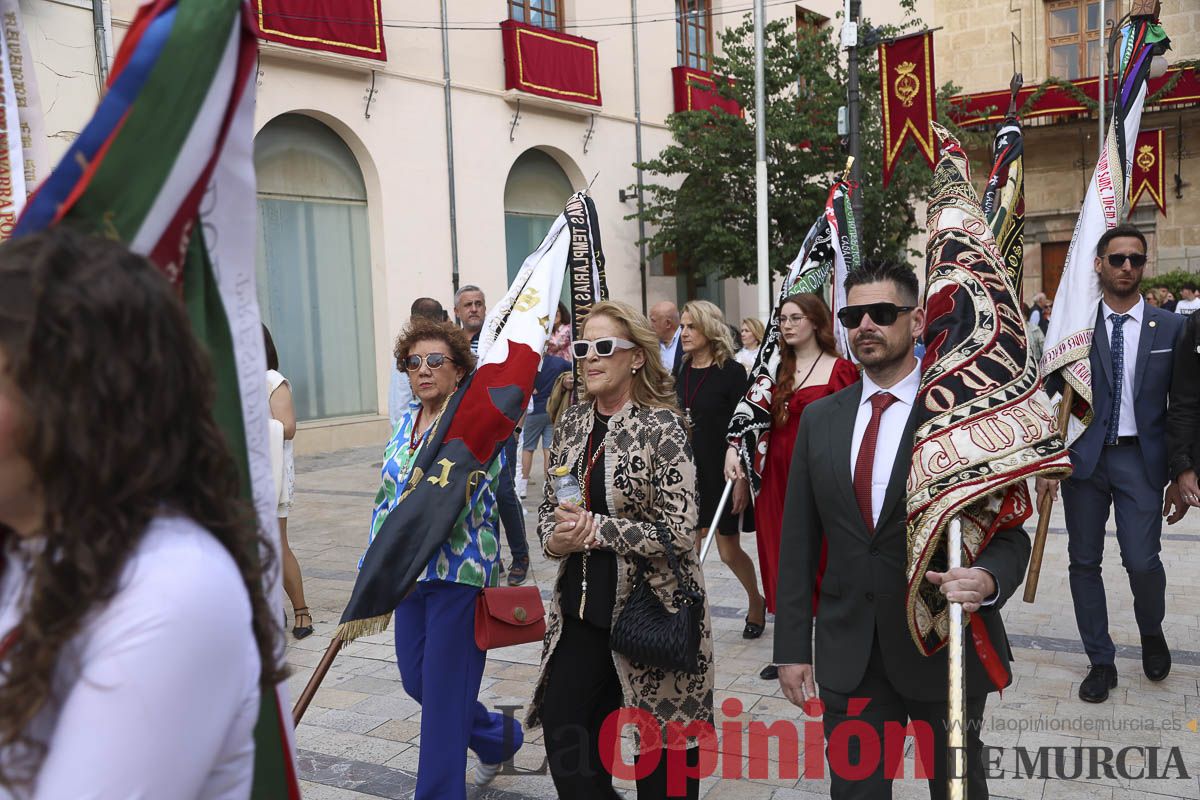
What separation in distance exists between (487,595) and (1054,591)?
455 cm

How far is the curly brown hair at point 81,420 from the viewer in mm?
1042

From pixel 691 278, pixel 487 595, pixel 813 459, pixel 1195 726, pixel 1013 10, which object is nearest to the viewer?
pixel 813 459

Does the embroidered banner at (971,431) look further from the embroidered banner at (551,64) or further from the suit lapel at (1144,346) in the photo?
the embroidered banner at (551,64)

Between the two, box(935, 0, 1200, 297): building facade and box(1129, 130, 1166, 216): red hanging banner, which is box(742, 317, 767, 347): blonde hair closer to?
box(1129, 130, 1166, 216): red hanging banner

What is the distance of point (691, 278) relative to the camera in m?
21.4

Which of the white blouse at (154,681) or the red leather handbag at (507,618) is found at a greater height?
the white blouse at (154,681)

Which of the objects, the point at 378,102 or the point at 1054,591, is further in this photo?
the point at 378,102

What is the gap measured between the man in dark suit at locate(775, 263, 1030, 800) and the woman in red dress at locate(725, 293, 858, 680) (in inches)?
96.2

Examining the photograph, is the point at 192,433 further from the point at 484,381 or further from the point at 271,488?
the point at 484,381

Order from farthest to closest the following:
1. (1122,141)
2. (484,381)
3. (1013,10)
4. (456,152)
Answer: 1. (1013,10)
2. (456,152)
3. (1122,141)
4. (484,381)

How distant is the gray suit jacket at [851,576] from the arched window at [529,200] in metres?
14.9

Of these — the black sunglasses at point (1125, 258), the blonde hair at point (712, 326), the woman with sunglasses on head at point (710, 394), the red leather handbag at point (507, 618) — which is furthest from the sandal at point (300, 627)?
the black sunglasses at point (1125, 258)

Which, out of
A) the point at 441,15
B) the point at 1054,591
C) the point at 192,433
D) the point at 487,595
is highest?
the point at 441,15

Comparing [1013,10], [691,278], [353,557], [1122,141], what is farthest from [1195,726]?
[1013,10]
